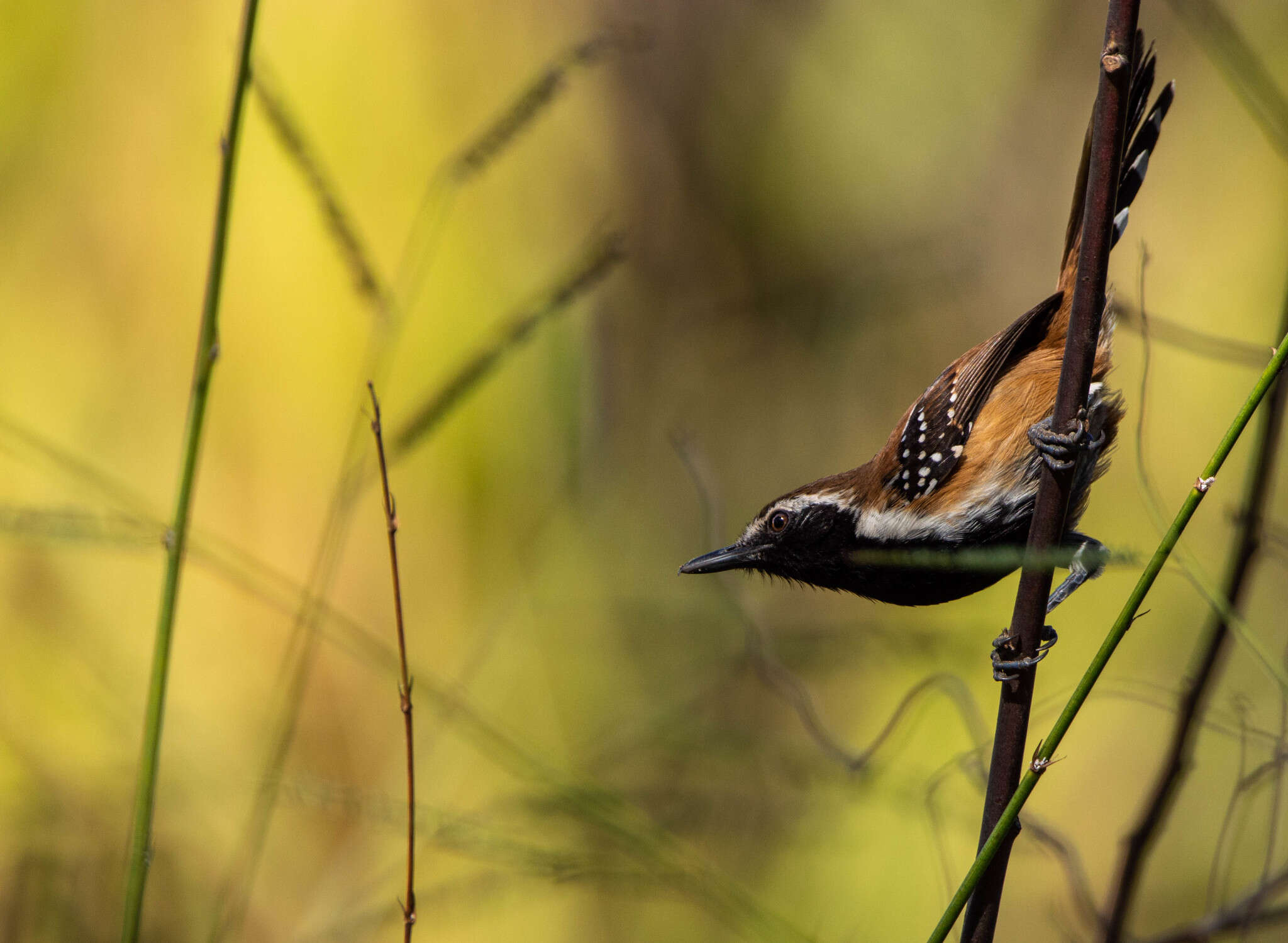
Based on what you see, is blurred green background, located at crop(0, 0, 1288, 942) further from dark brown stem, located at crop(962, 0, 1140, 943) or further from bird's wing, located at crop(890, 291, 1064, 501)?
dark brown stem, located at crop(962, 0, 1140, 943)

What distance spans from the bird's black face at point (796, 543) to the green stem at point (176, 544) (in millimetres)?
1023

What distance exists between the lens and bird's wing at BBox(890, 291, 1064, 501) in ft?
7.06

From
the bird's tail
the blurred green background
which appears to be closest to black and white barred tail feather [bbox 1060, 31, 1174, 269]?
the bird's tail

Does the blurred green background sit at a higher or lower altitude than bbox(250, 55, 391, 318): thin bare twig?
higher

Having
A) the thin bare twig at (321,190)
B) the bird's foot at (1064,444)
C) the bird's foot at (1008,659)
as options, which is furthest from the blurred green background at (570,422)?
the bird's foot at (1064,444)

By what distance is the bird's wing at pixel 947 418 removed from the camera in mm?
2150

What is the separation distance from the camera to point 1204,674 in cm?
182

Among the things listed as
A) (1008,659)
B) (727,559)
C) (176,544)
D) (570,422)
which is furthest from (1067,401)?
(570,422)

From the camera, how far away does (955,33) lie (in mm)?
4699

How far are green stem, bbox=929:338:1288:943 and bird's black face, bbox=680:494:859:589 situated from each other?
3.21ft

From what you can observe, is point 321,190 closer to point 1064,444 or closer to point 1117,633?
point 1064,444

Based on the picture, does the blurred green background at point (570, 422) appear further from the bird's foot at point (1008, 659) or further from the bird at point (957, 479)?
the bird's foot at point (1008, 659)

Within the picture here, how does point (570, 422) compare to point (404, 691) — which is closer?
point (404, 691)

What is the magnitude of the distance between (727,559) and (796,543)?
0.15 meters
